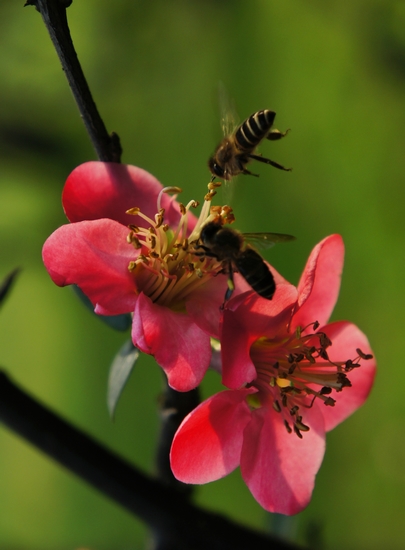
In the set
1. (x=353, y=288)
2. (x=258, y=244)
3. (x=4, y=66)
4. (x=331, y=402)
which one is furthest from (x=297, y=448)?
(x=4, y=66)

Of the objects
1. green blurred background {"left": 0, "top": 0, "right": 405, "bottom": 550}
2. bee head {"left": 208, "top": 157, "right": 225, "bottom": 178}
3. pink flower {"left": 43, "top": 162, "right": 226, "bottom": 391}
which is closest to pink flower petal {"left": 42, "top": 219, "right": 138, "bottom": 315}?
pink flower {"left": 43, "top": 162, "right": 226, "bottom": 391}

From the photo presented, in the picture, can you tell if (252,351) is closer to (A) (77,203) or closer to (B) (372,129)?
(A) (77,203)

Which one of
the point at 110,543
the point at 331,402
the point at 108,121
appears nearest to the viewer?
the point at 331,402

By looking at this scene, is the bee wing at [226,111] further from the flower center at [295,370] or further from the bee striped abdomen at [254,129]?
the flower center at [295,370]

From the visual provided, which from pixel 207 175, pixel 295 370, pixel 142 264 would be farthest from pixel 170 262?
pixel 207 175

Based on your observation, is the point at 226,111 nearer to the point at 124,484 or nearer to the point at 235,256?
the point at 235,256

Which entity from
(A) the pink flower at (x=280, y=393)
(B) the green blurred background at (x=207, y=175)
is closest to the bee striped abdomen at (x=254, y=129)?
(A) the pink flower at (x=280, y=393)
